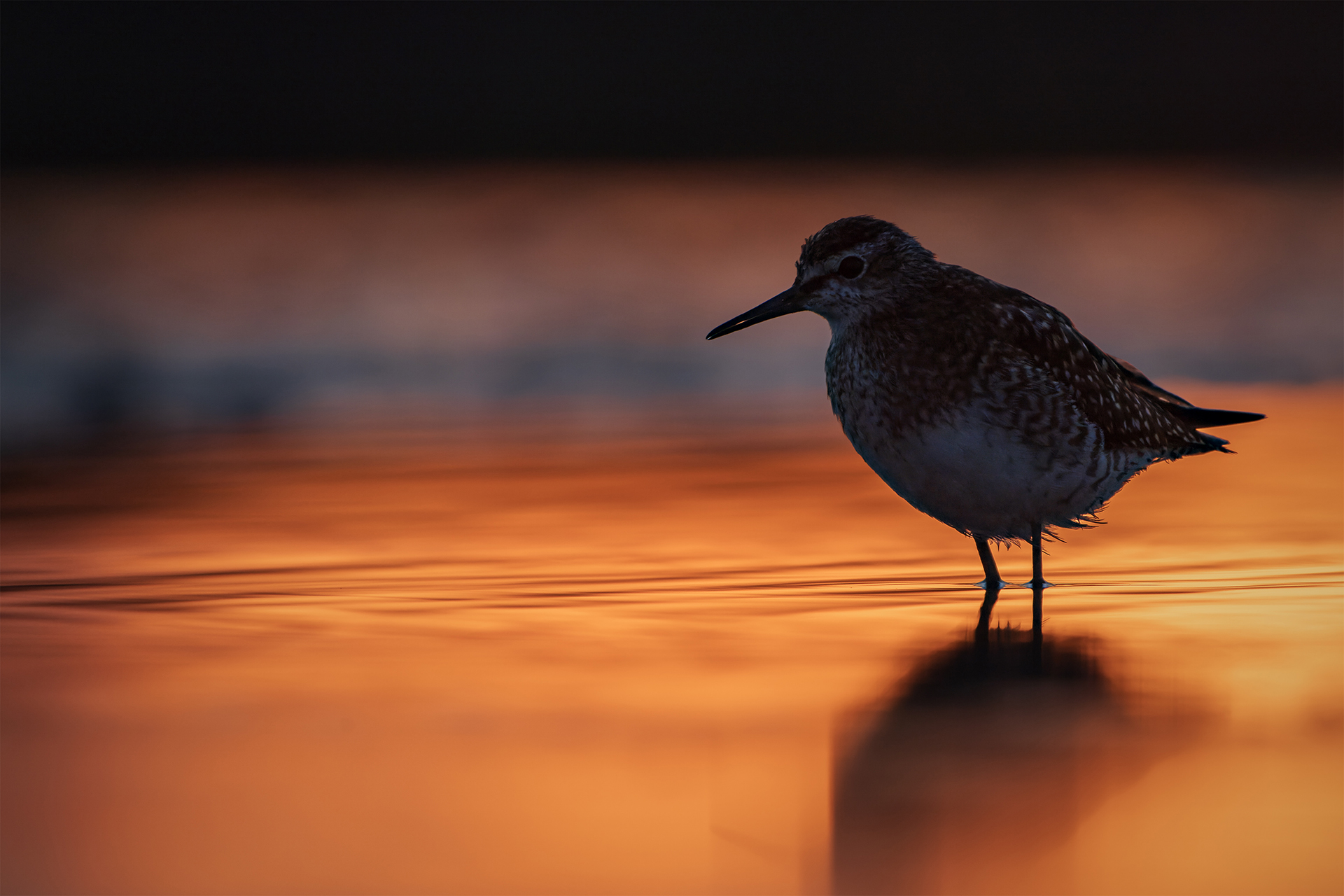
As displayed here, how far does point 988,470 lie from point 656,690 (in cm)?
138

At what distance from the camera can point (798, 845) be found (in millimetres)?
3016

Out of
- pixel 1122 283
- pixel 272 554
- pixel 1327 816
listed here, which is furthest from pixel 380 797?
pixel 1122 283

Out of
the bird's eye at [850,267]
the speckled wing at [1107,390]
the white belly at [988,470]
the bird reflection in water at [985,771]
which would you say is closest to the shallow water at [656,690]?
the bird reflection in water at [985,771]

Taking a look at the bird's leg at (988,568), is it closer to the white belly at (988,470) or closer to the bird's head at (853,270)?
the white belly at (988,470)

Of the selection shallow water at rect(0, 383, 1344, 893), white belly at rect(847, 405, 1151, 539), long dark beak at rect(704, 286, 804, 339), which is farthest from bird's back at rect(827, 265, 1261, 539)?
shallow water at rect(0, 383, 1344, 893)

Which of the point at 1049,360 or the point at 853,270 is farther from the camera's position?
the point at 853,270

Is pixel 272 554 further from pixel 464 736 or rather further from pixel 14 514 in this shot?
pixel 464 736

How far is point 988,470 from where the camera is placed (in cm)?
475

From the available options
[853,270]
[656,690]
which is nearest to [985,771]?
[656,690]

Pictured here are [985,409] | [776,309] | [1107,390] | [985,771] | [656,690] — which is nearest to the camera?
[985,771]

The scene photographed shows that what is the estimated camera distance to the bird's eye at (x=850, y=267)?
5.16 meters

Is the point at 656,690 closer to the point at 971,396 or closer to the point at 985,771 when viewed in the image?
the point at 985,771

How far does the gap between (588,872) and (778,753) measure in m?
0.72

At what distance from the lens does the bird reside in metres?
4.77
